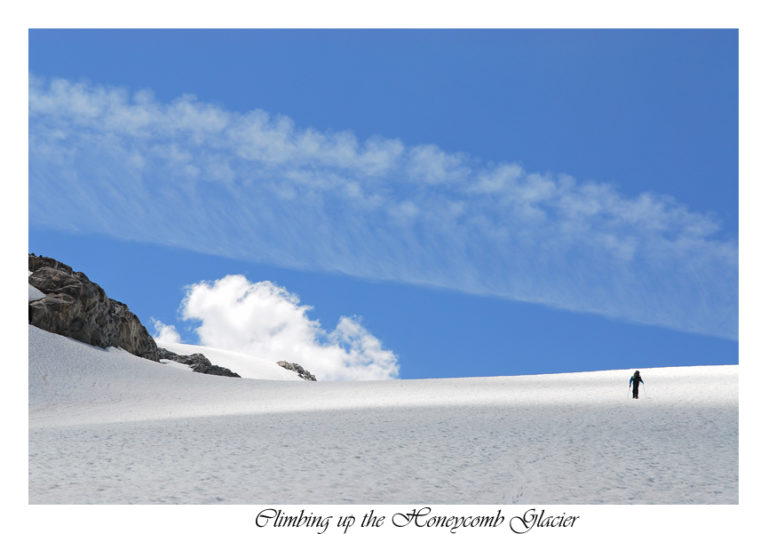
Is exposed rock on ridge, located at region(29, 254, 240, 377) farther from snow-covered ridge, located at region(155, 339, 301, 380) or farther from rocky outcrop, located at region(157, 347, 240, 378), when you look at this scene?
snow-covered ridge, located at region(155, 339, 301, 380)

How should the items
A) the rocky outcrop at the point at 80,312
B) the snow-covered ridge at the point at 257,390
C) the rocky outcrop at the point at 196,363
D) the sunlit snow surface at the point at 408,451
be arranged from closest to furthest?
the sunlit snow surface at the point at 408,451
the snow-covered ridge at the point at 257,390
the rocky outcrop at the point at 80,312
the rocky outcrop at the point at 196,363

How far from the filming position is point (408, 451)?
1260cm

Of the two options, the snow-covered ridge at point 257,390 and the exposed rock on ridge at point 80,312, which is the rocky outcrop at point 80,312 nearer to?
the exposed rock on ridge at point 80,312

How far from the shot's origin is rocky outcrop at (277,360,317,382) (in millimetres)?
89725

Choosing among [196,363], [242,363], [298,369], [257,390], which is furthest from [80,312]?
[298,369]

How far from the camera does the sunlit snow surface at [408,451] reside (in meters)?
9.52

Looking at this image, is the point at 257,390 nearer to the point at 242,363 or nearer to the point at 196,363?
the point at 196,363

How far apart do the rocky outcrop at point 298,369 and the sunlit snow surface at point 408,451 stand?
63454 mm

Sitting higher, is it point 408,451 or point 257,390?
point 257,390

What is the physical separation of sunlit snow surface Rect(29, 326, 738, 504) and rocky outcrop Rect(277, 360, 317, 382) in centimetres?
6345

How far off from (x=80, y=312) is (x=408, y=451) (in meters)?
35.3

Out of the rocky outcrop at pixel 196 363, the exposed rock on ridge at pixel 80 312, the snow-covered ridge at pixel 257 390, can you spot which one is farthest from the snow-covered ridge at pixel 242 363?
the snow-covered ridge at pixel 257 390
